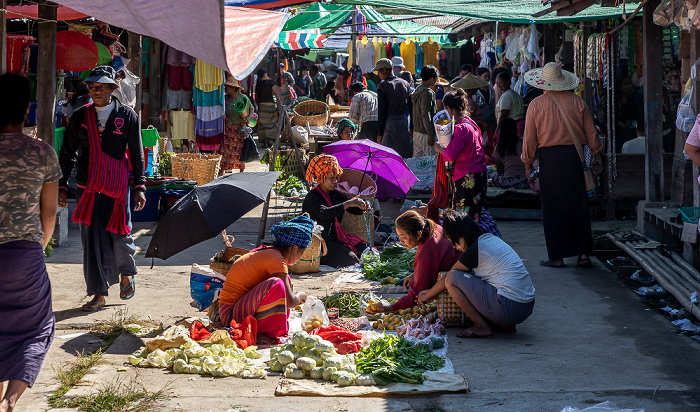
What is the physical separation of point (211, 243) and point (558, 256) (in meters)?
3.85

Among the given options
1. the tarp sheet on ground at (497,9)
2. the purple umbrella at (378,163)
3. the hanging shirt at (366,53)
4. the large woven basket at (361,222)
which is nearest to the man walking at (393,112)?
the tarp sheet on ground at (497,9)

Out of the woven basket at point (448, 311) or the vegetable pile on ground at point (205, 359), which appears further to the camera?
the woven basket at point (448, 311)

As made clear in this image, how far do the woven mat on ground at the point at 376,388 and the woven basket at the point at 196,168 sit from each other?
7169mm

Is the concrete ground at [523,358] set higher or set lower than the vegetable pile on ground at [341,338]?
lower

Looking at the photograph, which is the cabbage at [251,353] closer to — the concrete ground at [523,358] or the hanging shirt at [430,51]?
the concrete ground at [523,358]

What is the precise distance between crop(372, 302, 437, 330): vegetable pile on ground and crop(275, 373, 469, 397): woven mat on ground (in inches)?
46.5

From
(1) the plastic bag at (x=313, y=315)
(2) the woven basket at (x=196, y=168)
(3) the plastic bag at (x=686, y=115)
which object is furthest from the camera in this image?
(2) the woven basket at (x=196, y=168)

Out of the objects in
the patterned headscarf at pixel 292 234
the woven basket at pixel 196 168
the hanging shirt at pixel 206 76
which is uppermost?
the hanging shirt at pixel 206 76

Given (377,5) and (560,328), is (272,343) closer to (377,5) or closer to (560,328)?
(560,328)

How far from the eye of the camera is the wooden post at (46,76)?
26.2 feet

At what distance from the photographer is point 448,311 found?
233 inches

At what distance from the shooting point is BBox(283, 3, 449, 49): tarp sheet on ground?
15503 millimetres

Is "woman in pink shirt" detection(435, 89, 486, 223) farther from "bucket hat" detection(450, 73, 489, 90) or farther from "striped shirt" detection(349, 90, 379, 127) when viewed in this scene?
"bucket hat" detection(450, 73, 489, 90)

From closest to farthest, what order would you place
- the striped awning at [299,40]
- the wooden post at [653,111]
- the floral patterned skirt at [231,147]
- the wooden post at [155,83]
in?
1. the wooden post at [653,111]
2. the wooden post at [155,83]
3. the floral patterned skirt at [231,147]
4. the striped awning at [299,40]
